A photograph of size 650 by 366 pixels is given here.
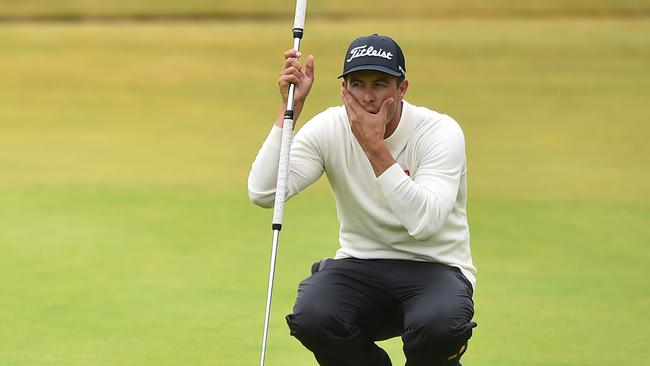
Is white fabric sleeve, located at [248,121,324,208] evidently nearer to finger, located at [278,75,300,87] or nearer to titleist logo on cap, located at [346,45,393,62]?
finger, located at [278,75,300,87]

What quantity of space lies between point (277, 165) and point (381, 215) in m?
0.41

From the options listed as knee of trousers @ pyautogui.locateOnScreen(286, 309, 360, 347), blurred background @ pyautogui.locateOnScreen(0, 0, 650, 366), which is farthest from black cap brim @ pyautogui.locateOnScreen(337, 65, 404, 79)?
blurred background @ pyautogui.locateOnScreen(0, 0, 650, 366)

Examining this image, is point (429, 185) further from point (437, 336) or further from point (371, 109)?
point (437, 336)

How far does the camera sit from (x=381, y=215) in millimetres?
4809

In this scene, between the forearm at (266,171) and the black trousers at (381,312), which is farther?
the forearm at (266,171)

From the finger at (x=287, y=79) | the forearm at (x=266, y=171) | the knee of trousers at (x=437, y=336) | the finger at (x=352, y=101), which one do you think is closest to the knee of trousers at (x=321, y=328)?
the knee of trousers at (x=437, y=336)

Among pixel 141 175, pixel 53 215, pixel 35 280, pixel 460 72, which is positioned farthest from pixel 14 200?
pixel 460 72

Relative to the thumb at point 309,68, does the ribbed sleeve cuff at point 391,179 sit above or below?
below

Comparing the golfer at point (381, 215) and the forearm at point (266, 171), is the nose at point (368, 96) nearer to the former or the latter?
the golfer at point (381, 215)

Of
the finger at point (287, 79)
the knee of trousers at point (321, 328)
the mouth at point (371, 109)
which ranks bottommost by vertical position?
the knee of trousers at point (321, 328)

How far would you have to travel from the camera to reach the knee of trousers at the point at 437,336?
4500 mm

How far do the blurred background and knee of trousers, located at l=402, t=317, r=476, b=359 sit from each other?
121 centimetres

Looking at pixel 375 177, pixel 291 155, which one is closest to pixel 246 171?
pixel 291 155

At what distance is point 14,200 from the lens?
966 centimetres
